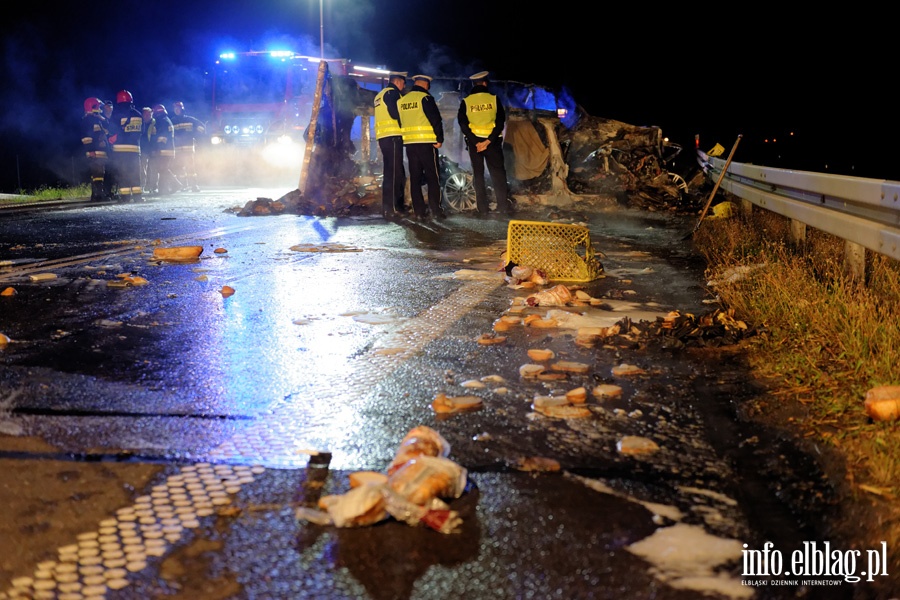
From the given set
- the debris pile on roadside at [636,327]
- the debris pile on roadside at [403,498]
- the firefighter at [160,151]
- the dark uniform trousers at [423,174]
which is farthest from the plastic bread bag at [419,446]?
the firefighter at [160,151]

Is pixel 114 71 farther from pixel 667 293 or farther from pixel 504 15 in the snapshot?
pixel 667 293

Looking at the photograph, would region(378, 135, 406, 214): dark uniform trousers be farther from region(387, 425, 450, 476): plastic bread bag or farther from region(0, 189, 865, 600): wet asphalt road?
region(387, 425, 450, 476): plastic bread bag

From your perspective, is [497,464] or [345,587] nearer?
[345,587]

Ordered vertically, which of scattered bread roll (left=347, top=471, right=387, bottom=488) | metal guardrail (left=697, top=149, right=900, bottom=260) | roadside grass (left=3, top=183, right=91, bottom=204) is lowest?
scattered bread roll (left=347, top=471, right=387, bottom=488)

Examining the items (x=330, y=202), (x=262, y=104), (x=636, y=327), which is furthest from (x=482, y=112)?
(x=262, y=104)

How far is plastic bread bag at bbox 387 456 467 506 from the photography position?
267cm

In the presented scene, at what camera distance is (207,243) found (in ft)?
A: 32.9

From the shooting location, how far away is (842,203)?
5984 millimetres

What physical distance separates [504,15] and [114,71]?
2084 centimetres

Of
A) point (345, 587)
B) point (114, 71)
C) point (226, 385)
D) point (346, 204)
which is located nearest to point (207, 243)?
point (346, 204)

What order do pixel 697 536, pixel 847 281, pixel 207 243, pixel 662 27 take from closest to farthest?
pixel 697 536
pixel 847 281
pixel 207 243
pixel 662 27

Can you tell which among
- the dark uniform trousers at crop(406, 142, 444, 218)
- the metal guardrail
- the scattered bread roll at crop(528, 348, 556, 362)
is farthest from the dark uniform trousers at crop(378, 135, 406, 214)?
the scattered bread roll at crop(528, 348, 556, 362)

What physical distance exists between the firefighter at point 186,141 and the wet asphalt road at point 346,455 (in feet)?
54.5

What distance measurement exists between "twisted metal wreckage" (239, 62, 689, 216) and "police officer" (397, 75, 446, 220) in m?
1.03
